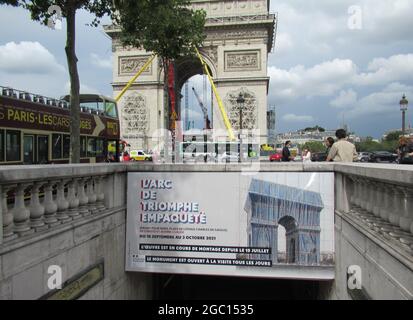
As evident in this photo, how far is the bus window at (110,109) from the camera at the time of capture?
17.7m

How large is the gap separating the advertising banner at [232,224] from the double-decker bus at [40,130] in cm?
465

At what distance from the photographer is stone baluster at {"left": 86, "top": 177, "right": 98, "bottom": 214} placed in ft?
20.0

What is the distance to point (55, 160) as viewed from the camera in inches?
496

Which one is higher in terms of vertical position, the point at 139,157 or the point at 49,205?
the point at 139,157

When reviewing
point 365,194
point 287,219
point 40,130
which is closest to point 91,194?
point 287,219

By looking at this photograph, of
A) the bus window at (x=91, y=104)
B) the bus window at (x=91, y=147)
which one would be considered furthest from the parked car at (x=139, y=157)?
the bus window at (x=91, y=147)

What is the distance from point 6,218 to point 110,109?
14464 millimetres

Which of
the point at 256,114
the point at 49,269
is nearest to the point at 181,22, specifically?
the point at 49,269

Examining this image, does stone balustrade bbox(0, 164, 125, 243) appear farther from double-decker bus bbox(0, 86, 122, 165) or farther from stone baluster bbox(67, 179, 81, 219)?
double-decker bus bbox(0, 86, 122, 165)

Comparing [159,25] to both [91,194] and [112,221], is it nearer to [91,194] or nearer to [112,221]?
[112,221]

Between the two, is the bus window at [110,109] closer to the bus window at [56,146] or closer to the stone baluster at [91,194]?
the bus window at [56,146]

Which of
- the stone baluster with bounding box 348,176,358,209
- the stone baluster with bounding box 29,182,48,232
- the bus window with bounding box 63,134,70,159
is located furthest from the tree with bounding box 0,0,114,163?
the stone baluster with bounding box 348,176,358,209

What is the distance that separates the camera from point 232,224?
23.8ft
